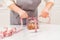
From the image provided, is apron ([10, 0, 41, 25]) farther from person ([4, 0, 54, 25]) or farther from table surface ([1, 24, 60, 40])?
table surface ([1, 24, 60, 40])

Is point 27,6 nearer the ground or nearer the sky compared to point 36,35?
nearer the sky

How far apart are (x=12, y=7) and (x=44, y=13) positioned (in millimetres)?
252

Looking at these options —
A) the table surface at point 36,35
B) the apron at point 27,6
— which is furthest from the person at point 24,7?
the table surface at point 36,35

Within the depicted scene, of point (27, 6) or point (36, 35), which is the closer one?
point (36, 35)

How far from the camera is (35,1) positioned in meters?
1.25

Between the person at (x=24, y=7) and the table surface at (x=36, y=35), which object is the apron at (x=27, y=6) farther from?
the table surface at (x=36, y=35)

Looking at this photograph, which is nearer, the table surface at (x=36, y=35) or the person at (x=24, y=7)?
the table surface at (x=36, y=35)

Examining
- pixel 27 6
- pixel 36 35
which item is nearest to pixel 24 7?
pixel 27 6

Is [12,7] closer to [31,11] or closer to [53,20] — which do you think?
[31,11]

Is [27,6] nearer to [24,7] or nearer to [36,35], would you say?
[24,7]

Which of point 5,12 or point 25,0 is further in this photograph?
point 5,12

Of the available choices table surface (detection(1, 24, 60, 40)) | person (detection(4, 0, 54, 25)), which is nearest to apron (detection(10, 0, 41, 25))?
person (detection(4, 0, 54, 25))

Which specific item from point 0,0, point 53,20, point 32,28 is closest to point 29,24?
point 32,28

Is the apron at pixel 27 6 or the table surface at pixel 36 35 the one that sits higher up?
the apron at pixel 27 6
